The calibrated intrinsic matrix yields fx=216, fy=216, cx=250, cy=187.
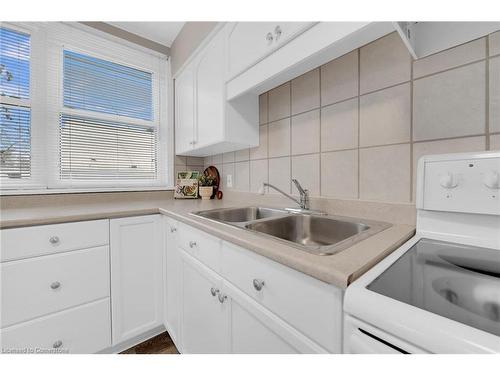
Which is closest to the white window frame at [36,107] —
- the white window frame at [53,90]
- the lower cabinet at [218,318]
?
the white window frame at [53,90]

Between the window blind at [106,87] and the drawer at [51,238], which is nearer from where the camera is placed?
the drawer at [51,238]

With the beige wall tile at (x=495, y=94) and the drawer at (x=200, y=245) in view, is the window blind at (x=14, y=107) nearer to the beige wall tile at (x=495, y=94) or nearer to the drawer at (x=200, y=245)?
the drawer at (x=200, y=245)

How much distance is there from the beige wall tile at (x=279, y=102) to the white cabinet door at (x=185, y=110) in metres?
0.65

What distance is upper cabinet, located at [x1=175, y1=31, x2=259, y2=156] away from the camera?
138cm

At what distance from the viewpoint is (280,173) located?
4.63ft

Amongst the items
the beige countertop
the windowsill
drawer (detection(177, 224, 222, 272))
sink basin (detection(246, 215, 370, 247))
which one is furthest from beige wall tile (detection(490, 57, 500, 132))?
the windowsill

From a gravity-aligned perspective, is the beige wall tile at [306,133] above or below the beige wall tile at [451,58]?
below

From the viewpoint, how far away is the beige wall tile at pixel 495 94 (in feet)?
2.25

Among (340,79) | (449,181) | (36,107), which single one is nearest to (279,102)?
(340,79)

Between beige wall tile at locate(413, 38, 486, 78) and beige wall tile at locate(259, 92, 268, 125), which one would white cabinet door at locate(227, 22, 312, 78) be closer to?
beige wall tile at locate(259, 92, 268, 125)

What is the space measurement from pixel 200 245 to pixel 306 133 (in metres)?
0.84
